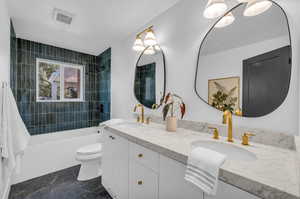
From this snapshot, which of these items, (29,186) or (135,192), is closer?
(135,192)

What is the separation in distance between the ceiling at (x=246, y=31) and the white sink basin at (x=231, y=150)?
0.79m

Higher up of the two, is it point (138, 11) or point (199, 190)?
point (138, 11)

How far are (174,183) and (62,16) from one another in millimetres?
2318

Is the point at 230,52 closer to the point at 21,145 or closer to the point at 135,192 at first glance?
the point at 135,192

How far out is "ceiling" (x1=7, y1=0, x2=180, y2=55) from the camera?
5.14ft

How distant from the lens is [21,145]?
1345mm

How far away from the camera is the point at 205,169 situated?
62 centimetres

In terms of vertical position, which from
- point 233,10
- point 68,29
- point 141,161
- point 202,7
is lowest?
point 141,161

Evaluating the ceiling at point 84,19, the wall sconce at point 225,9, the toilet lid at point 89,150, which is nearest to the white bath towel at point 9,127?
the toilet lid at point 89,150

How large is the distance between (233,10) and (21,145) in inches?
91.9

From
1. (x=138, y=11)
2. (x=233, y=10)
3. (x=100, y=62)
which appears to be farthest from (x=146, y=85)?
(x=100, y=62)

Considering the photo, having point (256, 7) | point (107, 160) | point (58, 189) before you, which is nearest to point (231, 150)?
point (256, 7)

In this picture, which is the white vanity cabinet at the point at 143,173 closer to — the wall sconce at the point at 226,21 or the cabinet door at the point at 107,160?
the cabinet door at the point at 107,160

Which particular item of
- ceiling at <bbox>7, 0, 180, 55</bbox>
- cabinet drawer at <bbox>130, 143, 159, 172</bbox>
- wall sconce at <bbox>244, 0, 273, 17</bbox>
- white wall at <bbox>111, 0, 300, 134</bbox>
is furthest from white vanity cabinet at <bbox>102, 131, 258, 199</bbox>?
ceiling at <bbox>7, 0, 180, 55</bbox>
